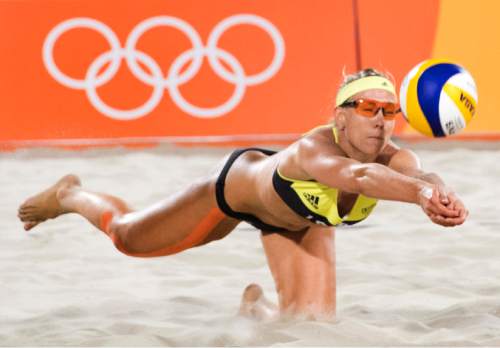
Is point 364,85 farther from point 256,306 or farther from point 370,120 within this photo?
point 256,306

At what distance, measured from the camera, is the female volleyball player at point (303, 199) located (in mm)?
3867

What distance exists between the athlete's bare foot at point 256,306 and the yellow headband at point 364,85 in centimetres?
99

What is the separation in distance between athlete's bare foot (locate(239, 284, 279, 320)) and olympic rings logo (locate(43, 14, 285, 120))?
14.0 ft

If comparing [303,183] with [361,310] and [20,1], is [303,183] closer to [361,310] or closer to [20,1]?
[361,310]

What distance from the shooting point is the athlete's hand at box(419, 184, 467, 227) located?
135 inches

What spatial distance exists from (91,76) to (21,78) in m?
0.55

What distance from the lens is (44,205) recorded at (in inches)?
213

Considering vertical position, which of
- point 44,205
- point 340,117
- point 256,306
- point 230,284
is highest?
point 340,117

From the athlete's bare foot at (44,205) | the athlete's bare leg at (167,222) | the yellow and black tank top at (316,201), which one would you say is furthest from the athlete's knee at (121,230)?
the yellow and black tank top at (316,201)

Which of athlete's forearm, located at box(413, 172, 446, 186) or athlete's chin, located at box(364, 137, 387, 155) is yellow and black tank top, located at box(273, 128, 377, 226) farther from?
athlete's forearm, located at box(413, 172, 446, 186)

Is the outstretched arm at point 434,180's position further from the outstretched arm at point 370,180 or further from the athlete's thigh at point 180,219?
the athlete's thigh at point 180,219

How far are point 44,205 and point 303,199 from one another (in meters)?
1.69

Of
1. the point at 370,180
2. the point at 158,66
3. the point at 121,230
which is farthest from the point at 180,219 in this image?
the point at 158,66

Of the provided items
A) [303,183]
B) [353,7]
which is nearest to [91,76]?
[353,7]
